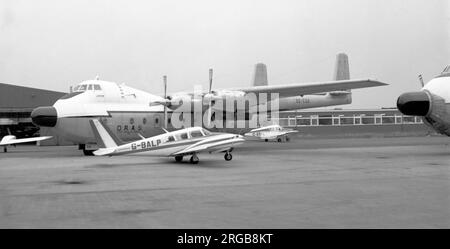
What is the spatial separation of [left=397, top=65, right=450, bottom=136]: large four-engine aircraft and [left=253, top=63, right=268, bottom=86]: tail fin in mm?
23972

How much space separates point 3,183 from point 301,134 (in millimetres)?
41827

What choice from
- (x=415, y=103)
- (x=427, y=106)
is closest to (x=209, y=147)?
(x=415, y=103)

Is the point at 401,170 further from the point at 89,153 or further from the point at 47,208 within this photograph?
the point at 89,153

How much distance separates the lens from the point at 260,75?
42812 millimetres

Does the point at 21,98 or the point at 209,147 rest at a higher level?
the point at 21,98

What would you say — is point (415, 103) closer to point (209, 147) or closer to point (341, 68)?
point (209, 147)

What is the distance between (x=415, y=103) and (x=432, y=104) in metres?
0.71

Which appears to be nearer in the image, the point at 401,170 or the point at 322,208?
the point at 322,208

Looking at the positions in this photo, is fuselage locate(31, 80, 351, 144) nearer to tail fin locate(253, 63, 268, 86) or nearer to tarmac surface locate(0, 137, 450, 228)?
tarmac surface locate(0, 137, 450, 228)

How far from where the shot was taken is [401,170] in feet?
48.0

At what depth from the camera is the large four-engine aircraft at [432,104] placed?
18438mm

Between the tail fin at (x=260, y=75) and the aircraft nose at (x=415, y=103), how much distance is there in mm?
24155
